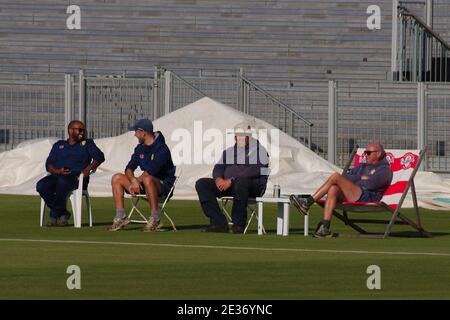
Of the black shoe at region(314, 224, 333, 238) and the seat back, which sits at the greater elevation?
the seat back

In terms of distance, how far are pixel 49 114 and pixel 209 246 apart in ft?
58.1

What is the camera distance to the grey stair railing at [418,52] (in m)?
34.4

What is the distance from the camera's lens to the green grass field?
1152 cm

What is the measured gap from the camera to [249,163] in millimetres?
18047

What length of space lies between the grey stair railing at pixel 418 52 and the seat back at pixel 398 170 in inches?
614

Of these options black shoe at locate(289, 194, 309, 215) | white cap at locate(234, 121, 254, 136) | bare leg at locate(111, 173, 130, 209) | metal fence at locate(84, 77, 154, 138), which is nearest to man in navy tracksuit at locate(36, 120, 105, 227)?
bare leg at locate(111, 173, 130, 209)

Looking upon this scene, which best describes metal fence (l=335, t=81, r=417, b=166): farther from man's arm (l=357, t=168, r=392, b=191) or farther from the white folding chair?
man's arm (l=357, t=168, r=392, b=191)

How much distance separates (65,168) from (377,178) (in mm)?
4019

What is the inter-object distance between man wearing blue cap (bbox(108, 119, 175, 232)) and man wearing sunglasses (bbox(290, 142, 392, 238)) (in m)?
1.66

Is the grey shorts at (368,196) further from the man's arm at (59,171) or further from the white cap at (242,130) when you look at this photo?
the man's arm at (59,171)

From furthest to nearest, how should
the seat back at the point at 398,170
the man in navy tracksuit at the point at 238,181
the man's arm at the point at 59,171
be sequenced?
the man's arm at the point at 59,171 < the man in navy tracksuit at the point at 238,181 < the seat back at the point at 398,170

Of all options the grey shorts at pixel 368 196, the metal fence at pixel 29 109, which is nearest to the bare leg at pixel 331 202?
the grey shorts at pixel 368 196
